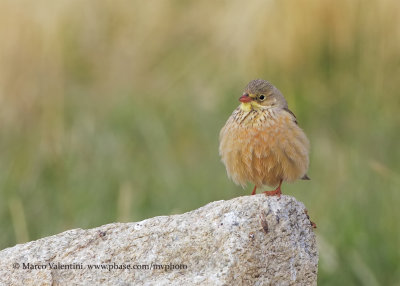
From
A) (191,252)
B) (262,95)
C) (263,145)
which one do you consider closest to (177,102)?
(262,95)

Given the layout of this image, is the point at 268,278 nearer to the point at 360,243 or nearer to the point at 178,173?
the point at 360,243

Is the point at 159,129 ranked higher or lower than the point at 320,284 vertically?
higher

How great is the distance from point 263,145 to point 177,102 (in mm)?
4744

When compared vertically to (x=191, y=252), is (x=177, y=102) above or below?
above

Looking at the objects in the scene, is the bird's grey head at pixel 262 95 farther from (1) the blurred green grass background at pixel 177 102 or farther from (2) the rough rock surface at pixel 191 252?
(1) the blurred green grass background at pixel 177 102

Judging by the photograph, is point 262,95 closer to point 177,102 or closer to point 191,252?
point 191,252

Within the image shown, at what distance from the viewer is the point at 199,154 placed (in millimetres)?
8820

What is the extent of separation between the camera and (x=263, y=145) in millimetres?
Answer: 4727

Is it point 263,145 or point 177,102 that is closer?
point 263,145

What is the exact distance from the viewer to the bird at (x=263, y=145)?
15.5ft

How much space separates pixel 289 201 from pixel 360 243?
10.1 feet

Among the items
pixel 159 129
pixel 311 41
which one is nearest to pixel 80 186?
pixel 159 129

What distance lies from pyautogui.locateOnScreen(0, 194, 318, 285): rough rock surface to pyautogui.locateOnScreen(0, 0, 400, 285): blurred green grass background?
3.04 m

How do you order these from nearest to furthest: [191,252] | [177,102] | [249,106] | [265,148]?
[191,252] < [265,148] < [249,106] < [177,102]
